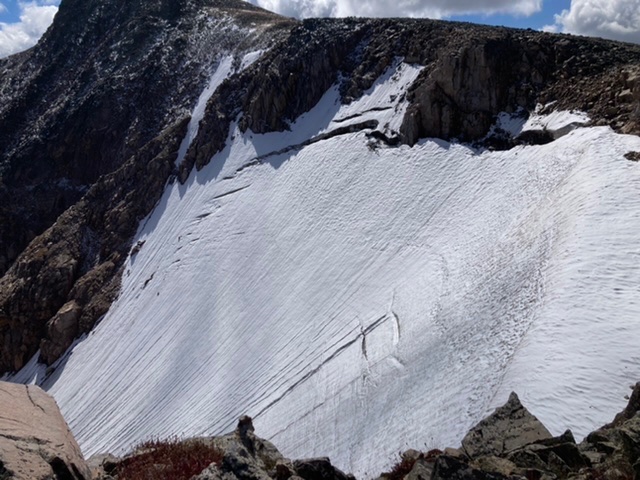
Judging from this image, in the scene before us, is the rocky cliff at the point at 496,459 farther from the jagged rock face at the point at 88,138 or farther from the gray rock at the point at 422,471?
the jagged rock face at the point at 88,138

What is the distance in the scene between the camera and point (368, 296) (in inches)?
943

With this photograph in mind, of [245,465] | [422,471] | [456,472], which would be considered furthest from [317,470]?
[456,472]

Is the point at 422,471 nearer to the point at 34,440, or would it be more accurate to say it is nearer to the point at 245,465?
the point at 245,465

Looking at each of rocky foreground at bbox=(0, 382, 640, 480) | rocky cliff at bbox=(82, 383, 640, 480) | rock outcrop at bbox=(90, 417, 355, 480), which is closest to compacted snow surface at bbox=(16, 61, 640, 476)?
rocky cliff at bbox=(82, 383, 640, 480)

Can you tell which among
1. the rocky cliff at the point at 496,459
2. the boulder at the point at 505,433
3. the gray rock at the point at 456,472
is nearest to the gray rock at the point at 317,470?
the rocky cliff at the point at 496,459

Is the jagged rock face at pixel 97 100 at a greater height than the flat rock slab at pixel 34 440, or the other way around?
the jagged rock face at pixel 97 100

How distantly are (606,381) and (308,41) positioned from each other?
113ft

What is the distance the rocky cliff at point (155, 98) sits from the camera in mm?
28562

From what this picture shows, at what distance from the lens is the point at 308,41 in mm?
40938

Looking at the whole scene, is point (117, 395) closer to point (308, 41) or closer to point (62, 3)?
point (308, 41)

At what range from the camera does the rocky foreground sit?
6922 mm

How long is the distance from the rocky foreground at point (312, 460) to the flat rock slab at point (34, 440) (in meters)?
0.01

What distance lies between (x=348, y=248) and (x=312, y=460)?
18968 mm

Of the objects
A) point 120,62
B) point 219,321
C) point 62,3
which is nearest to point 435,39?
point 219,321
